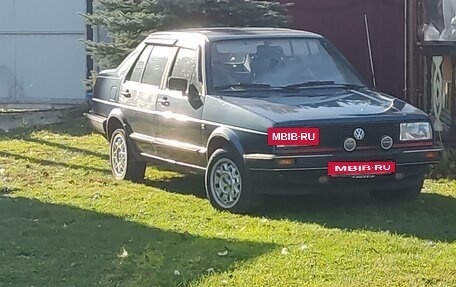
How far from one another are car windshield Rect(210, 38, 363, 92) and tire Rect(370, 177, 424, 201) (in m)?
1.04

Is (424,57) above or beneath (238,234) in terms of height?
above

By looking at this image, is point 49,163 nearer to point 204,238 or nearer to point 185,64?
point 185,64

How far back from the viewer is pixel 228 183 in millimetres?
8828

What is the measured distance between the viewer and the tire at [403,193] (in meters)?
8.97

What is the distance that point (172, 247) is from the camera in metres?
7.49

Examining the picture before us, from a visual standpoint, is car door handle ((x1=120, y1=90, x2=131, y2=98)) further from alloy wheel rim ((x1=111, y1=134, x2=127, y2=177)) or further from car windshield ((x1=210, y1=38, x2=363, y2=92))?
car windshield ((x1=210, y1=38, x2=363, y2=92))

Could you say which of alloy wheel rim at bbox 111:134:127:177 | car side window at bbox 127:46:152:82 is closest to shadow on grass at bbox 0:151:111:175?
alloy wheel rim at bbox 111:134:127:177

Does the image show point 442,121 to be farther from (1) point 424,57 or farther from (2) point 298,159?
(2) point 298,159

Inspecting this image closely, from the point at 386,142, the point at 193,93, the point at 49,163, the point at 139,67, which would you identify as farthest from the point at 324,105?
the point at 49,163

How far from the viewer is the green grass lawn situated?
668 centimetres

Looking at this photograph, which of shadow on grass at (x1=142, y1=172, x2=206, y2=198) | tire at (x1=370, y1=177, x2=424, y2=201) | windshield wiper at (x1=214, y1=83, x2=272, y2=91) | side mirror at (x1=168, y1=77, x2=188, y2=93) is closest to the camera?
tire at (x1=370, y1=177, x2=424, y2=201)

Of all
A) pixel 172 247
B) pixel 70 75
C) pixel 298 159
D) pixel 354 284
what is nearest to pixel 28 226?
pixel 172 247

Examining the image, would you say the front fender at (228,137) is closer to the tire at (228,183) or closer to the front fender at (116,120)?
the tire at (228,183)

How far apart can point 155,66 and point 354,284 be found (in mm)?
4490
